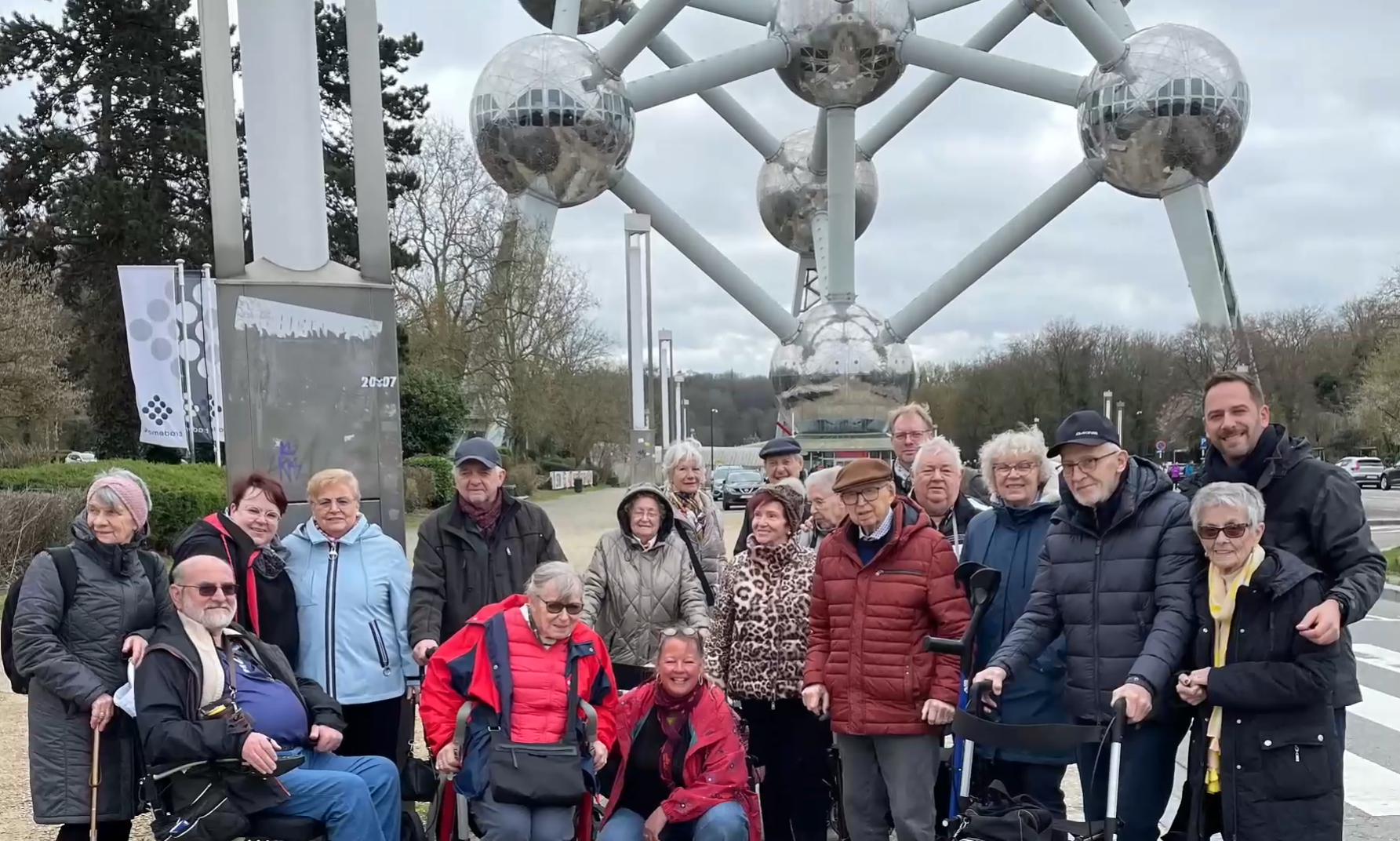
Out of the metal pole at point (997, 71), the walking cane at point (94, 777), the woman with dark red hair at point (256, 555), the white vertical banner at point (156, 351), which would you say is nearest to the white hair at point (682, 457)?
the woman with dark red hair at point (256, 555)

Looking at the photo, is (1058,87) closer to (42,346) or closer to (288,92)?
(288,92)

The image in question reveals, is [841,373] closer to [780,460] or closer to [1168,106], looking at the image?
[1168,106]

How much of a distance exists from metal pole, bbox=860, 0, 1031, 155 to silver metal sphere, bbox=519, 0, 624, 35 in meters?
4.57

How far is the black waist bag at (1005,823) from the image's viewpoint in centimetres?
319

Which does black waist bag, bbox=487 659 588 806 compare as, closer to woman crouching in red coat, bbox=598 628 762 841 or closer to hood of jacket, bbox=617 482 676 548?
woman crouching in red coat, bbox=598 628 762 841

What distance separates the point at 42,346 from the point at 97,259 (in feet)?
22.9

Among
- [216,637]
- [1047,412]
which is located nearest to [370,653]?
[216,637]

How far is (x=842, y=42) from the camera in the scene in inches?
519

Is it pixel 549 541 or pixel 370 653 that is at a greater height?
pixel 549 541

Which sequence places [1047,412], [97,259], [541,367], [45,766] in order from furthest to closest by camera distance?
[1047,412]
[541,367]
[97,259]
[45,766]

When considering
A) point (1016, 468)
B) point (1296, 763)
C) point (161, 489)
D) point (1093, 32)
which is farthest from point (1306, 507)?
point (161, 489)

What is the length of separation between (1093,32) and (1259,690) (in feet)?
40.7

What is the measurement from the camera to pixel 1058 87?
14477mm

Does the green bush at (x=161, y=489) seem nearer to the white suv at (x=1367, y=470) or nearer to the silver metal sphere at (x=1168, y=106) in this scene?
the silver metal sphere at (x=1168, y=106)
